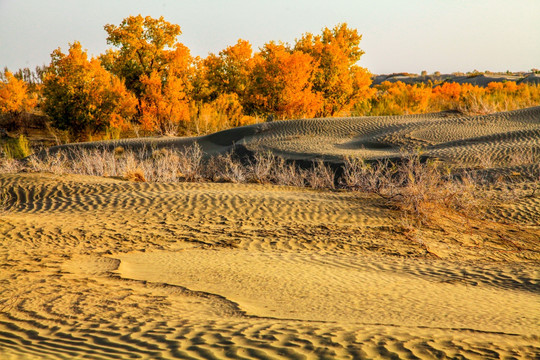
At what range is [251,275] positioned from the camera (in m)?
4.16

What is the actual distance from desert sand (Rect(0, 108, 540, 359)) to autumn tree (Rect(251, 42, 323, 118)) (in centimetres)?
1304

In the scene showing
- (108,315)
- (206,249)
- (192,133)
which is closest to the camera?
(108,315)

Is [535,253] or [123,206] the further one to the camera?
[123,206]

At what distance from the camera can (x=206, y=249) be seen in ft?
17.0

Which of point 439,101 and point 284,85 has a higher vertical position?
point 284,85

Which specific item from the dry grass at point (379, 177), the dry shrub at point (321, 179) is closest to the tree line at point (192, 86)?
the dry grass at point (379, 177)

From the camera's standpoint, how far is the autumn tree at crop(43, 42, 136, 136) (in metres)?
20.4

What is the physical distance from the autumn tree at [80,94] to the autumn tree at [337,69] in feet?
28.8

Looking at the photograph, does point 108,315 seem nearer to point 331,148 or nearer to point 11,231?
point 11,231

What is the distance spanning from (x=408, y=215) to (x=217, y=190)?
3.07 metres

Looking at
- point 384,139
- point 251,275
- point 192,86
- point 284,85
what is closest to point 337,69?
point 284,85

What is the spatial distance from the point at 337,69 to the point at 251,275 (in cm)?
2031

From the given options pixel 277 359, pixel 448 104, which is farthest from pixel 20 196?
pixel 448 104

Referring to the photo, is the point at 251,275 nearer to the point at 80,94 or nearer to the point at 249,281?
the point at 249,281
